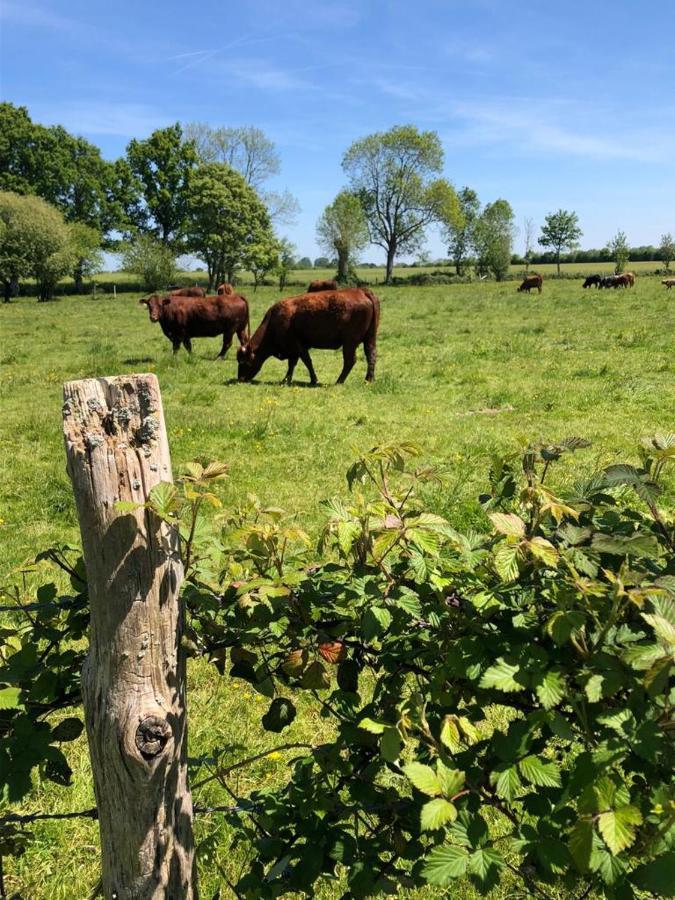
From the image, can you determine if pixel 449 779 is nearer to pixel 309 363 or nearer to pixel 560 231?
pixel 309 363

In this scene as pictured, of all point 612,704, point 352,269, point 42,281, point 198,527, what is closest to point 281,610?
point 198,527

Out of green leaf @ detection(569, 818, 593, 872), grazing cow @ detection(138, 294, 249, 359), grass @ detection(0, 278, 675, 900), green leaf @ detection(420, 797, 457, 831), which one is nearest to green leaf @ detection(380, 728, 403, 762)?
green leaf @ detection(420, 797, 457, 831)

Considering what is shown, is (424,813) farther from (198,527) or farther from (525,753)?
(198,527)

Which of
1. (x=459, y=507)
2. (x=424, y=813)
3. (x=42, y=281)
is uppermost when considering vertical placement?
(x=42, y=281)

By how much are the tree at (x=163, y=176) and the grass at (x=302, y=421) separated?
5639 cm

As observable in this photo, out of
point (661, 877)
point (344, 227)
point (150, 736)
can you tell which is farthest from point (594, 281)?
point (661, 877)

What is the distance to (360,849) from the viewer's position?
64.5 inches

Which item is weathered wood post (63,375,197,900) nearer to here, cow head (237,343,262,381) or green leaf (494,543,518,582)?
green leaf (494,543,518,582)

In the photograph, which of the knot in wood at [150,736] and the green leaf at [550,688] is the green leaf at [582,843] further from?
the knot in wood at [150,736]

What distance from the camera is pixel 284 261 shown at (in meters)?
67.5

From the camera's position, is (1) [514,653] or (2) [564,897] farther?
(2) [564,897]

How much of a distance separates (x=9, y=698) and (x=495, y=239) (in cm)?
9718

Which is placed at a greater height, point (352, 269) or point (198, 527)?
point (352, 269)

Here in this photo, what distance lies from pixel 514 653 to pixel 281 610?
2.10 feet
